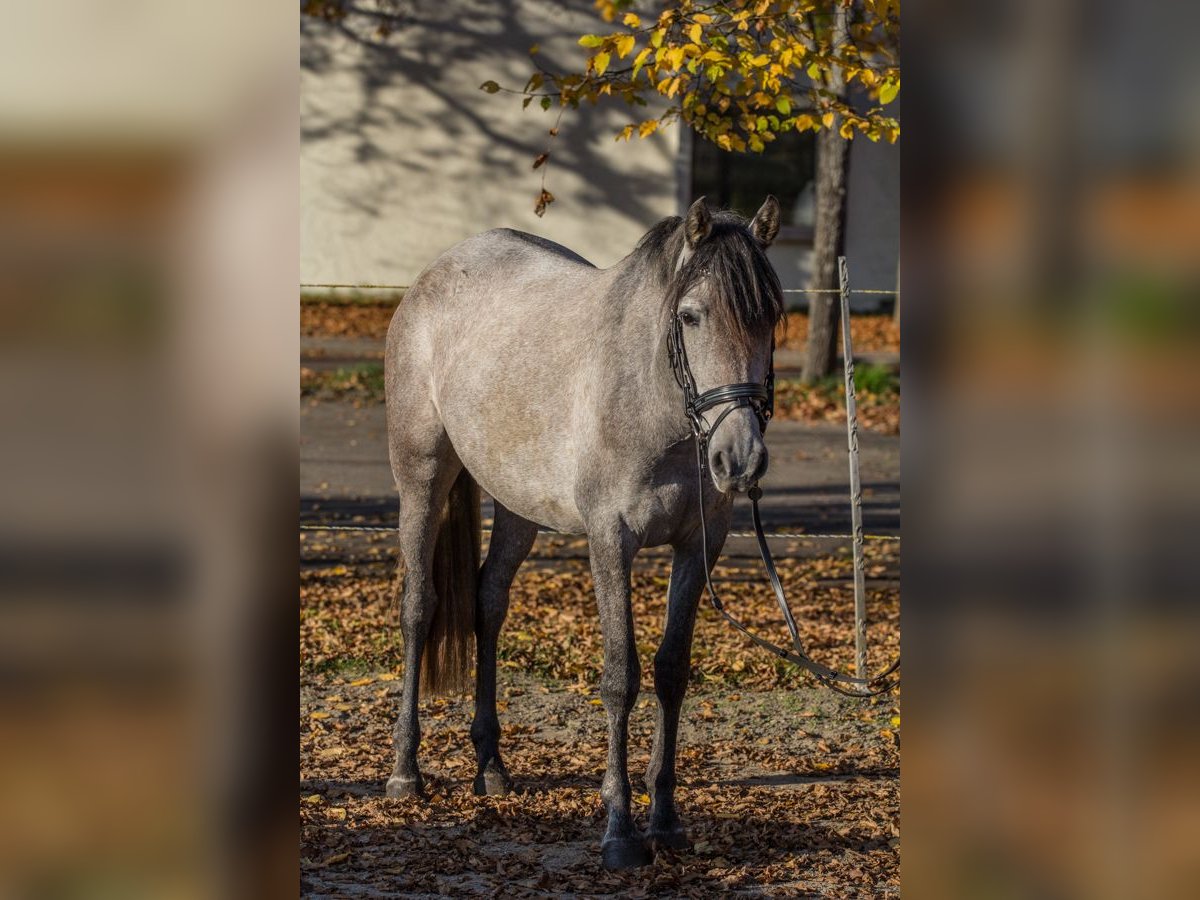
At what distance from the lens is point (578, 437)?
4.77 meters

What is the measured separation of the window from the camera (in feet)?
67.4

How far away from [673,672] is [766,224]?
1.59 meters

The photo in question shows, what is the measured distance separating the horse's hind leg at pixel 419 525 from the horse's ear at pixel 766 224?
1.74m

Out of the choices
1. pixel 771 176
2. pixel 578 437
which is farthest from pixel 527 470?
pixel 771 176

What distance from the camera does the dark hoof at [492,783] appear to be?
17.7 feet

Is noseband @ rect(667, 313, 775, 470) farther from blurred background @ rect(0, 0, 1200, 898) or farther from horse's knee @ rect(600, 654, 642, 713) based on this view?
blurred background @ rect(0, 0, 1200, 898)

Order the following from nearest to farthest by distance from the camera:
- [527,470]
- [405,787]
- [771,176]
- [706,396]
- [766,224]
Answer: [706,396] < [766,224] < [527,470] < [405,787] < [771,176]

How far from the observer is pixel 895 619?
8328mm
